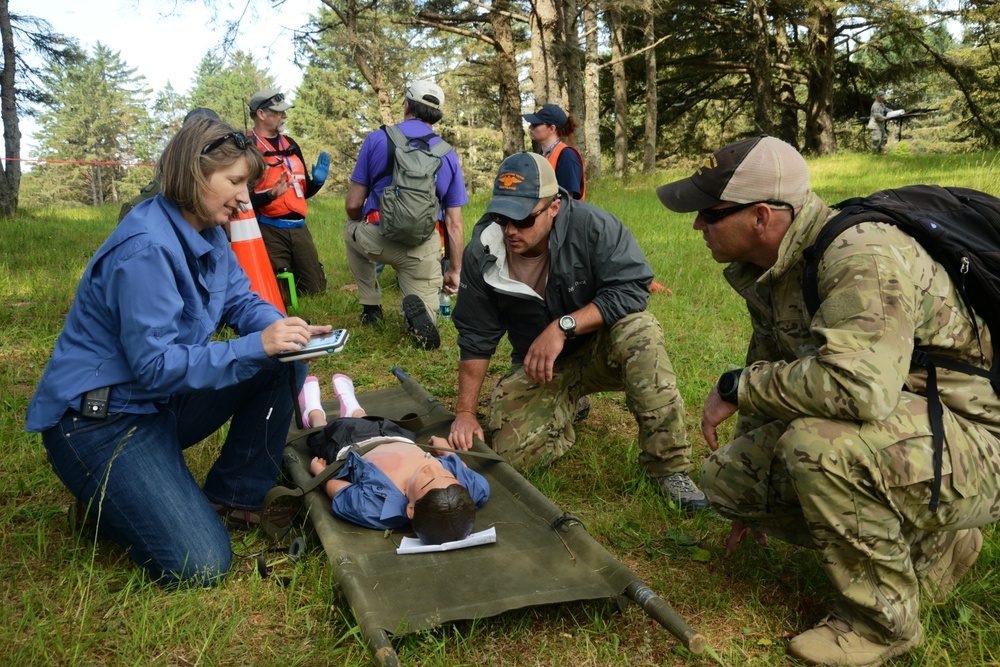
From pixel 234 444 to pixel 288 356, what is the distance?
2.73 ft

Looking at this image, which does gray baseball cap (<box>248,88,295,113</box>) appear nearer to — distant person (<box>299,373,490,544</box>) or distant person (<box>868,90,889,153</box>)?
distant person (<box>299,373,490,544</box>)

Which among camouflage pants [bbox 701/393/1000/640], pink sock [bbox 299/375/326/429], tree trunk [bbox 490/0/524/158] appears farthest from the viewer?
tree trunk [bbox 490/0/524/158]

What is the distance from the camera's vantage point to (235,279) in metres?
3.45

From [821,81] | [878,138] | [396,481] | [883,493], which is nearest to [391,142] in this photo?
[396,481]

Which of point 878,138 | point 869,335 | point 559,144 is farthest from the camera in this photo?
point 878,138

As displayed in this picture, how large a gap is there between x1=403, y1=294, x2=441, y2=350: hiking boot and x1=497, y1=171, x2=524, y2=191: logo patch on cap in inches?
106

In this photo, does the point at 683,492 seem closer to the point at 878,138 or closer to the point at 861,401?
the point at 861,401

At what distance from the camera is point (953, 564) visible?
9.37ft

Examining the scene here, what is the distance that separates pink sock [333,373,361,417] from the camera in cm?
475

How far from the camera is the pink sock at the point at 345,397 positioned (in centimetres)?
475

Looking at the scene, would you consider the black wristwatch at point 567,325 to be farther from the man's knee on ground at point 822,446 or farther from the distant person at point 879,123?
the distant person at point 879,123

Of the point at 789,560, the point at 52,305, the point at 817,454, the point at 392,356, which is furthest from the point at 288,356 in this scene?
the point at 52,305

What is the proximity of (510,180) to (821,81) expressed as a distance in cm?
A: 2144

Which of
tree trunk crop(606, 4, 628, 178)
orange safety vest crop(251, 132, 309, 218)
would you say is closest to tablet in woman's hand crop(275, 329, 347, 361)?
orange safety vest crop(251, 132, 309, 218)
